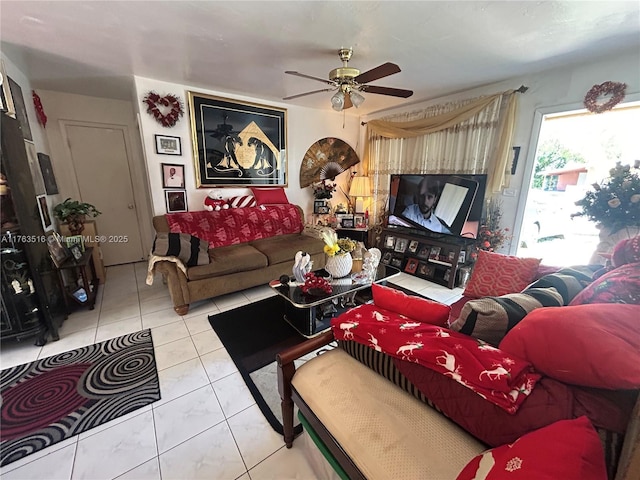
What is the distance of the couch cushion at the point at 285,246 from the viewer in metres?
3.10

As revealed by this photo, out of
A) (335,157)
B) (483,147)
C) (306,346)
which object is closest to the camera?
(306,346)

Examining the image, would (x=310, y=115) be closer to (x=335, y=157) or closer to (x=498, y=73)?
(x=335, y=157)

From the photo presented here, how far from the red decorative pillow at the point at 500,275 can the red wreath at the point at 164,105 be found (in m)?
3.64

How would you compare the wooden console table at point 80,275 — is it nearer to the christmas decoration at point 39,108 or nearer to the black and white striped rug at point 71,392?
the black and white striped rug at point 71,392

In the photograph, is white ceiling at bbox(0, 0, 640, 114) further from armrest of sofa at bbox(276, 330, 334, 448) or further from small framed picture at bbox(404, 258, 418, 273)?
small framed picture at bbox(404, 258, 418, 273)

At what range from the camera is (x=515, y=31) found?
1.90m

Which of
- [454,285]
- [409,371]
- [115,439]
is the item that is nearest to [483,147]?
[454,285]

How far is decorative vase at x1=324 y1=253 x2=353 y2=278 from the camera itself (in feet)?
7.63

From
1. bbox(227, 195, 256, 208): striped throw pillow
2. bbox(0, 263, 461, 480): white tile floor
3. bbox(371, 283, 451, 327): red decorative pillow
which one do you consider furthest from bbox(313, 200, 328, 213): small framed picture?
bbox(371, 283, 451, 327): red decorative pillow

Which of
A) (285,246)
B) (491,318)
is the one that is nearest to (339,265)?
(285,246)

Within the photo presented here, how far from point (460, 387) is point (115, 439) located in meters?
1.76

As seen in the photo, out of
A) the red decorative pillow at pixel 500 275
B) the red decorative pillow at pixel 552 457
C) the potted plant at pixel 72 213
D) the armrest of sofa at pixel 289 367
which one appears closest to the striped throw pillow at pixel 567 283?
the red decorative pillow at pixel 500 275

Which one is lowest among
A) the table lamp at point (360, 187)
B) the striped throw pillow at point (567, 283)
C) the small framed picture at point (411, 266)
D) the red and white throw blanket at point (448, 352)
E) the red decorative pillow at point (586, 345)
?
the small framed picture at point (411, 266)

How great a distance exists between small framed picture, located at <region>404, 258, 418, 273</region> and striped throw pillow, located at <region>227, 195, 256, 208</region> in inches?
93.9
